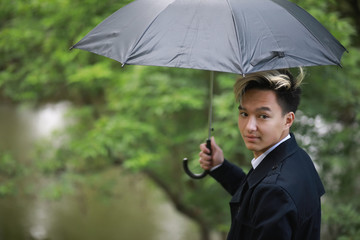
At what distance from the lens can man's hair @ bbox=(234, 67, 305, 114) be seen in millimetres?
1474

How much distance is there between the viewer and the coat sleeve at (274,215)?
4.19ft

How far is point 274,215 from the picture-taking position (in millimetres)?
1284

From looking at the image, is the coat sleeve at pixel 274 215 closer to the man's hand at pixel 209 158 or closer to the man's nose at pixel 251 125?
the man's nose at pixel 251 125

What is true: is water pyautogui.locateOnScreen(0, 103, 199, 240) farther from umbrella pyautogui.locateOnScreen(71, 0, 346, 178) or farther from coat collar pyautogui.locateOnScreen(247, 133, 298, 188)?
coat collar pyautogui.locateOnScreen(247, 133, 298, 188)

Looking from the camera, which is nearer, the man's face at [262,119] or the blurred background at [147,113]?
the man's face at [262,119]

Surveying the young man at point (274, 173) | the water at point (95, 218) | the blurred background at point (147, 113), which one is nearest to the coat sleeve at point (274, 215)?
the young man at point (274, 173)

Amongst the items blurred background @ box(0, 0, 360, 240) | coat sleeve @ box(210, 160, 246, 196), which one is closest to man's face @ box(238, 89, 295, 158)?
coat sleeve @ box(210, 160, 246, 196)

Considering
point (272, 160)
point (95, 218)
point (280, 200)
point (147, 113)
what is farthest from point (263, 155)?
point (95, 218)

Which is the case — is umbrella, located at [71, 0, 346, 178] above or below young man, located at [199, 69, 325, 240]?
above

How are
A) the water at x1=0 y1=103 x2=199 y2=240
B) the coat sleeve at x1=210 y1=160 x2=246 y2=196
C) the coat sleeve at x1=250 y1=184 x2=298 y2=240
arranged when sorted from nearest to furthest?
the coat sleeve at x1=250 y1=184 x2=298 y2=240 < the coat sleeve at x1=210 y1=160 x2=246 y2=196 < the water at x1=0 y1=103 x2=199 y2=240

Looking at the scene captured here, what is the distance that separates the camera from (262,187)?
136 cm

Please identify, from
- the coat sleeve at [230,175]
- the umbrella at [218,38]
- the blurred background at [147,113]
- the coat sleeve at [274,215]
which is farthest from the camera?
the blurred background at [147,113]

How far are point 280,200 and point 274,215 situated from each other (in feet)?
0.18

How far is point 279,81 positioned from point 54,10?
12.5 ft
